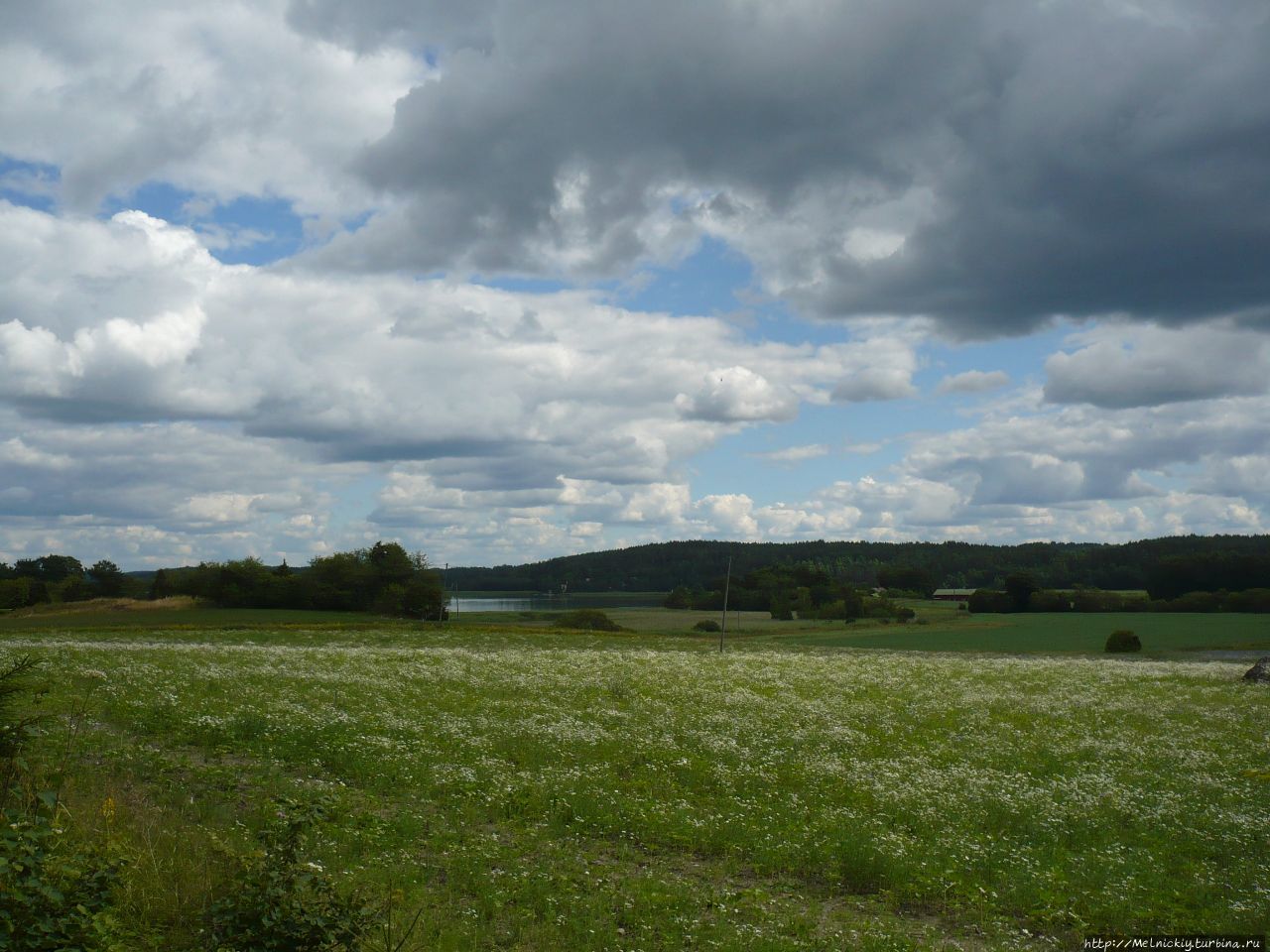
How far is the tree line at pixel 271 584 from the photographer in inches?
4592

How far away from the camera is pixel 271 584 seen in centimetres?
11988

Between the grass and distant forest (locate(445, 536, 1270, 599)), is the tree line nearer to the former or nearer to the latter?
distant forest (locate(445, 536, 1270, 599))

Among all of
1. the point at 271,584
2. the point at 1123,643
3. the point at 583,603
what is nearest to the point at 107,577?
the point at 271,584

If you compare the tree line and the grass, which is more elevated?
the tree line

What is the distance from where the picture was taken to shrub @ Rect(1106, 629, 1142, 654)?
247ft

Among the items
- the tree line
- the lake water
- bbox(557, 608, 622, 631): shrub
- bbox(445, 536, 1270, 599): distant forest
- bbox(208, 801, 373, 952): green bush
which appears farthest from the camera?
the lake water

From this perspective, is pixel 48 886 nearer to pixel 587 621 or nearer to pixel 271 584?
pixel 587 621

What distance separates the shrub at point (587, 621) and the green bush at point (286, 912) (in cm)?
9728

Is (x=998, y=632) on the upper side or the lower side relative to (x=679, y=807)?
lower

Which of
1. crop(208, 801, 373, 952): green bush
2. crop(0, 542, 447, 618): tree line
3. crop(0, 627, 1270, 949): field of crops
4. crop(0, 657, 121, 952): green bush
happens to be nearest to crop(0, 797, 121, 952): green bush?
crop(0, 657, 121, 952): green bush

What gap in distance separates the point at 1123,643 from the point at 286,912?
8218 cm

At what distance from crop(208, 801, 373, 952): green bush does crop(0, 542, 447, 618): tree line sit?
11093 centimetres

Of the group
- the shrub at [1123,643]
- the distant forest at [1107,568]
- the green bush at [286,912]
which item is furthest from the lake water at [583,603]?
the green bush at [286,912]

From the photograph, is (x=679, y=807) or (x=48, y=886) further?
(x=679, y=807)
